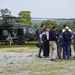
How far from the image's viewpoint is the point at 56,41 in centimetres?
1784

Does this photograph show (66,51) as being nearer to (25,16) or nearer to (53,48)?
(53,48)

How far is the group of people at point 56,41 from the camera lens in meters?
17.2

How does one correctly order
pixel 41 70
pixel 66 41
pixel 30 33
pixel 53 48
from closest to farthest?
pixel 41 70
pixel 53 48
pixel 66 41
pixel 30 33

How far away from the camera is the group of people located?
56.6ft

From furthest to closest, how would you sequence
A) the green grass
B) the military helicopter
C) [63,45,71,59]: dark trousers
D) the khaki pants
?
the military helicopter → [63,45,71,59]: dark trousers → the khaki pants → the green grass

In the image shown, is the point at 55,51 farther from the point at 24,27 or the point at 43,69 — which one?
the point at 24,27

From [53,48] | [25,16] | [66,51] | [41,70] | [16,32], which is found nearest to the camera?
[41,70]

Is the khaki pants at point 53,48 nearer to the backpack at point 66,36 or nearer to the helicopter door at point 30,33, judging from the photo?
the backpack at point 66,36

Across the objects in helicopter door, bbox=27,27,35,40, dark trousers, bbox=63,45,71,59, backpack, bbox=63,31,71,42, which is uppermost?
backpack, bbox=63,31,71,42

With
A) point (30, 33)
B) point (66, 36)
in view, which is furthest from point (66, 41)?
point (30, 33)

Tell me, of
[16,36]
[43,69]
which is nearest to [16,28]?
[16,36]

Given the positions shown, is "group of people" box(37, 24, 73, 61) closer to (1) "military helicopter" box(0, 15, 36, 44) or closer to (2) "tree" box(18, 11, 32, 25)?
(1) "military helicopter" box(0, 15, 36, 44)

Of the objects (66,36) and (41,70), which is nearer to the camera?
(41,70)

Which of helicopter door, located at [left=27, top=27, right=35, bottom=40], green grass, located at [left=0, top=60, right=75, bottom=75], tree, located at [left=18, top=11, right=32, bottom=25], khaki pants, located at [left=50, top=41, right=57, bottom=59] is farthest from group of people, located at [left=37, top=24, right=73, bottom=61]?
tree, located at [left=18, top=11, right=32, bottom=25]
